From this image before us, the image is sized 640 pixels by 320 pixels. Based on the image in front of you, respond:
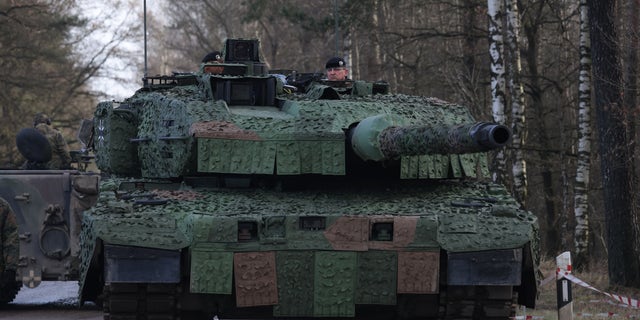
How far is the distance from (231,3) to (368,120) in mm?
37716

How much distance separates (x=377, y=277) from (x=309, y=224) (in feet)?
2.21

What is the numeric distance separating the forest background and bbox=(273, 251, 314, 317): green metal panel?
7.67 m

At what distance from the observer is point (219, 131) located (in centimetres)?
1089

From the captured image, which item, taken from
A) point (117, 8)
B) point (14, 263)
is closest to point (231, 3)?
point (117, 8)

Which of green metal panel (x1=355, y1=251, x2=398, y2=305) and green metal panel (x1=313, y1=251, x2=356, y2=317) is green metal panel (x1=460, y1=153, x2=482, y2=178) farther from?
green metal panel (x1=313, y1=251, x2=356, y2=317)

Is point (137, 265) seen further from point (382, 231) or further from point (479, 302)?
point (479, 302)

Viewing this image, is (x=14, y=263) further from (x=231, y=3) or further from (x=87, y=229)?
(x=231, y=3)

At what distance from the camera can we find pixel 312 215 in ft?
32.8

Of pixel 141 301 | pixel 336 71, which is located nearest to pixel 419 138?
pixel 141 301

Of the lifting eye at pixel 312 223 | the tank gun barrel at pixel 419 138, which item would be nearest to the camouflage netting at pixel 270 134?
the tank gun barrel at pixel 419 138

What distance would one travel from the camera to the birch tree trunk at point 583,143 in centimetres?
2006

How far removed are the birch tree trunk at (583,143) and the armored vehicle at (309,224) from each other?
9047 mm

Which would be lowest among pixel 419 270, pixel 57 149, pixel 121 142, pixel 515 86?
pixel 419 270

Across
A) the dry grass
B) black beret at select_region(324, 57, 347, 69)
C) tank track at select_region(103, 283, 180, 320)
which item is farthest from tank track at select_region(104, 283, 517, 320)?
black beret at select_region(324, 57, 347, 69)
